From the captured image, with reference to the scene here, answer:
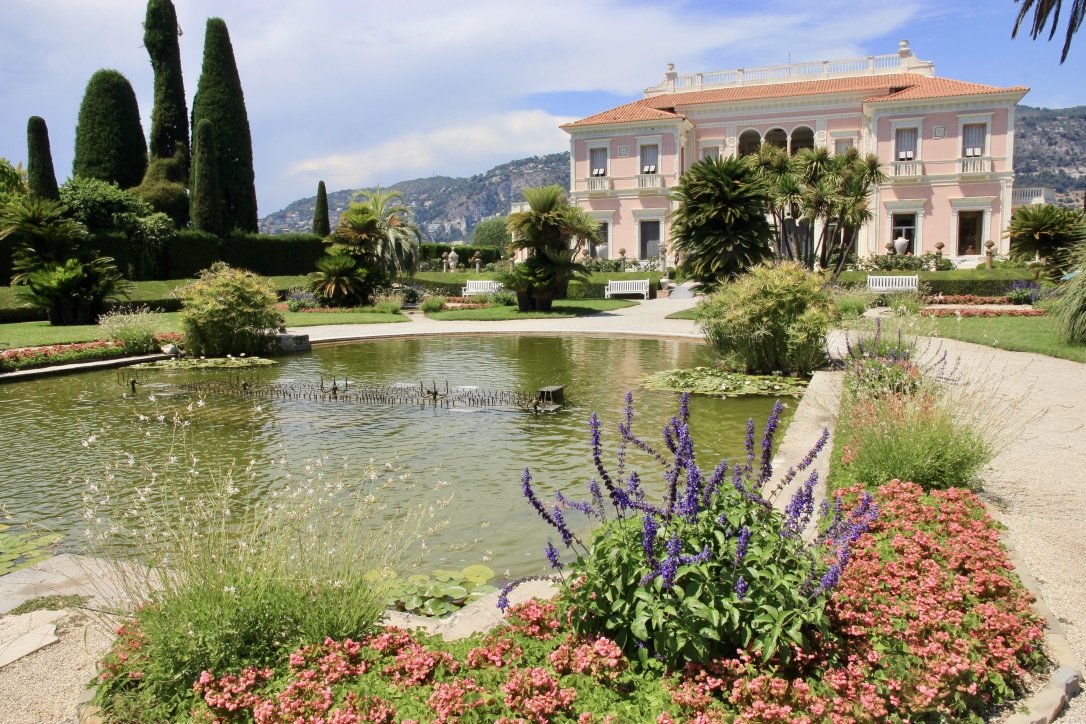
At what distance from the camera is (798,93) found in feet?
129

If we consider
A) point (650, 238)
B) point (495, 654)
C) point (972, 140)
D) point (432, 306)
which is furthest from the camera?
point (650, 238)

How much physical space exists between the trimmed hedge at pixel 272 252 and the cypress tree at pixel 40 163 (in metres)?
6.99

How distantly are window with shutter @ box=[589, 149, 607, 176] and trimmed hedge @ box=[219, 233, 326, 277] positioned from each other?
15.2m

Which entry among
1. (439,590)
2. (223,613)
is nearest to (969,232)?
(439,590)

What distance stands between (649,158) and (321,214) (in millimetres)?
17671

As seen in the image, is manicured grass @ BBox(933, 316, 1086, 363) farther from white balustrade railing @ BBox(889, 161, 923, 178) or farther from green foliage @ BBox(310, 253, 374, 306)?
white balustrade railing @ BBox(889, 161, 923, 178)

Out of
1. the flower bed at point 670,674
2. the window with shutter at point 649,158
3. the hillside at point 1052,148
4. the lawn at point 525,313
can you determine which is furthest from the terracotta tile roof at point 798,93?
the hillside at point 1052,148

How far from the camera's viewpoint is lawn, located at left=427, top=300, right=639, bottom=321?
2266cm

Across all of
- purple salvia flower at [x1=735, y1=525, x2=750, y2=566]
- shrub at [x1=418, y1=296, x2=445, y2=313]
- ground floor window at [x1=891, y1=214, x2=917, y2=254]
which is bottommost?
purple salvia flower at [x1=735, y1=525, x2=750, y2=566]

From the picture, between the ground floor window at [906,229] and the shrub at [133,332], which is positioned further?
the ground floor window at [906,229]

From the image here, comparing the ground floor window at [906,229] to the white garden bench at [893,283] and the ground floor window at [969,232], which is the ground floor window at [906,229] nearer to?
→ the ground floor window at [969,232]

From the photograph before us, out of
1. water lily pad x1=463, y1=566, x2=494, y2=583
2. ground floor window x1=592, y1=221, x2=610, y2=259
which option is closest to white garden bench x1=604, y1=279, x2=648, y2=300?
ground floor window x1=592, y1=221, x2=610, y2=259

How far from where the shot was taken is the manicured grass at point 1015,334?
1216 cm

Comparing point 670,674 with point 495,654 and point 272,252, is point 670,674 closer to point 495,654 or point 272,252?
point 495,654
